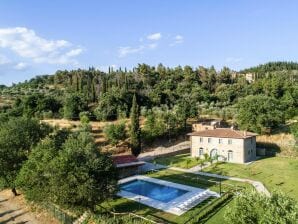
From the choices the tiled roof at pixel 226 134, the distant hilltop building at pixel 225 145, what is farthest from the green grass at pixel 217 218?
the tiled roof at pixel 226 134

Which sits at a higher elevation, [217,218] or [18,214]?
[217,218]

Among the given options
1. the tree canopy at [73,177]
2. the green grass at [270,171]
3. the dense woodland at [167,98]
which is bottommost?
the green grass at [270,171]

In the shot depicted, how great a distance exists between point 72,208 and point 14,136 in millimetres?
12112

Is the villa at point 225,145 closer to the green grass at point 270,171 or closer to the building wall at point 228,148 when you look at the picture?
the building wall at point 228,148

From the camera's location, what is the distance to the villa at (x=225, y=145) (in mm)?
43125

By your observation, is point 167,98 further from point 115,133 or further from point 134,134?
point 115,133

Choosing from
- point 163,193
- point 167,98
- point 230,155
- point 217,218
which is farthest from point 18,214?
point 167,98

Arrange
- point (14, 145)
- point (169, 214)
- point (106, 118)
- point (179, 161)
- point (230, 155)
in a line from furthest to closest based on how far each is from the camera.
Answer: point (106, 118), point (179, 161), point (230, 155), point (14, 145), point (169, 214)

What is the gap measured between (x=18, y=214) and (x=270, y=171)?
28.3 m

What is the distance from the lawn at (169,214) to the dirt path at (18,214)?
5.26m

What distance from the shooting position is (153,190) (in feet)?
111

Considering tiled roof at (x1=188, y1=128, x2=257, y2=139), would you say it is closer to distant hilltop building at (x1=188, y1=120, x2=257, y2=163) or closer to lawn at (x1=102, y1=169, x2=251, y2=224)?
distant hilltop building at (x1=188, y1=120, x2=257, y2=163)

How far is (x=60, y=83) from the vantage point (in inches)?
3932

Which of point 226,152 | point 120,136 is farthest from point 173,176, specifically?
point 120,136
